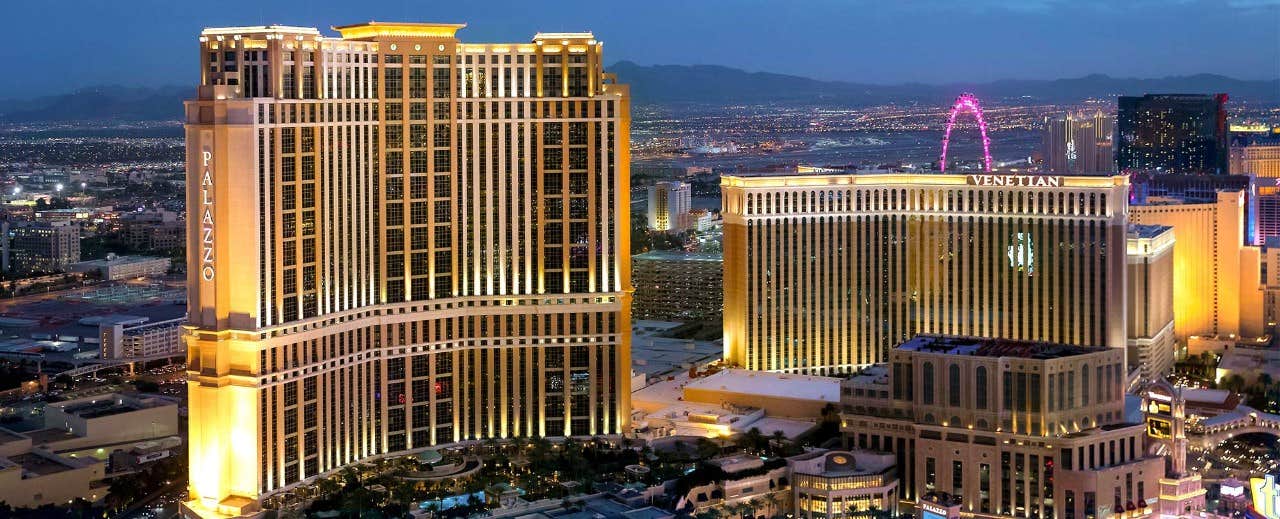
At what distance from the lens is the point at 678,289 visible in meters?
171

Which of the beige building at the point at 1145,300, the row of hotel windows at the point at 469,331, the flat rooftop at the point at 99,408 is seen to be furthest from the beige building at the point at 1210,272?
the flat rooftop at the point at 99,408

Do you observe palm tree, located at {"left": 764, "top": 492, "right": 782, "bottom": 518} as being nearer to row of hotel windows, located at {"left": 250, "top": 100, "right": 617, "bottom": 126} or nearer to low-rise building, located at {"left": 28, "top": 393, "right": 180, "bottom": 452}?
row of hotel windows, located at {"left": 250, "top": 100, "right": 617, "bottom": 126}

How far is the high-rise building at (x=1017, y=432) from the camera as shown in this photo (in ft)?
302

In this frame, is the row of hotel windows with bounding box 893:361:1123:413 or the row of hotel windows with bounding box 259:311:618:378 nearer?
the row of hotel windows with bounding box 893:361:1123:413

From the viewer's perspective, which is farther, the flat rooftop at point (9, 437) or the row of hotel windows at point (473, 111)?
the flat rooftop at point (9, 437)

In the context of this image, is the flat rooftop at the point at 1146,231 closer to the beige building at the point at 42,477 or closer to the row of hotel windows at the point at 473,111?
the row of hotel windows at the point at 473,111

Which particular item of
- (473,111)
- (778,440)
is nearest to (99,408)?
(473,111)

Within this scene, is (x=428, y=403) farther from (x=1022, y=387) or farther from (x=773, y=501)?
(x=1022, y=387)

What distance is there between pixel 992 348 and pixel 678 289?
246 ft

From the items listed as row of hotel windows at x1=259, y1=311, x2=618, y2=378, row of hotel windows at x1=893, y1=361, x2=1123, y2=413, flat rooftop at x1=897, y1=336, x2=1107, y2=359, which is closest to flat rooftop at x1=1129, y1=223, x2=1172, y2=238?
flat rooftop at x1=897, y1=336, x2=1107, y2=359

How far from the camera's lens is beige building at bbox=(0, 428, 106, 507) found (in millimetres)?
98812

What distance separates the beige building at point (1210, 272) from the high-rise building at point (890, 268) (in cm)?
3970

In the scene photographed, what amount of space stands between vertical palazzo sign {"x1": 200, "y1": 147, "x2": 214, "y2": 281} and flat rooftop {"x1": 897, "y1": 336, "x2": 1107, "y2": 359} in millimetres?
38058

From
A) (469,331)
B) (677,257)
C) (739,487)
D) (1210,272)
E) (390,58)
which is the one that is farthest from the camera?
(677,257)
